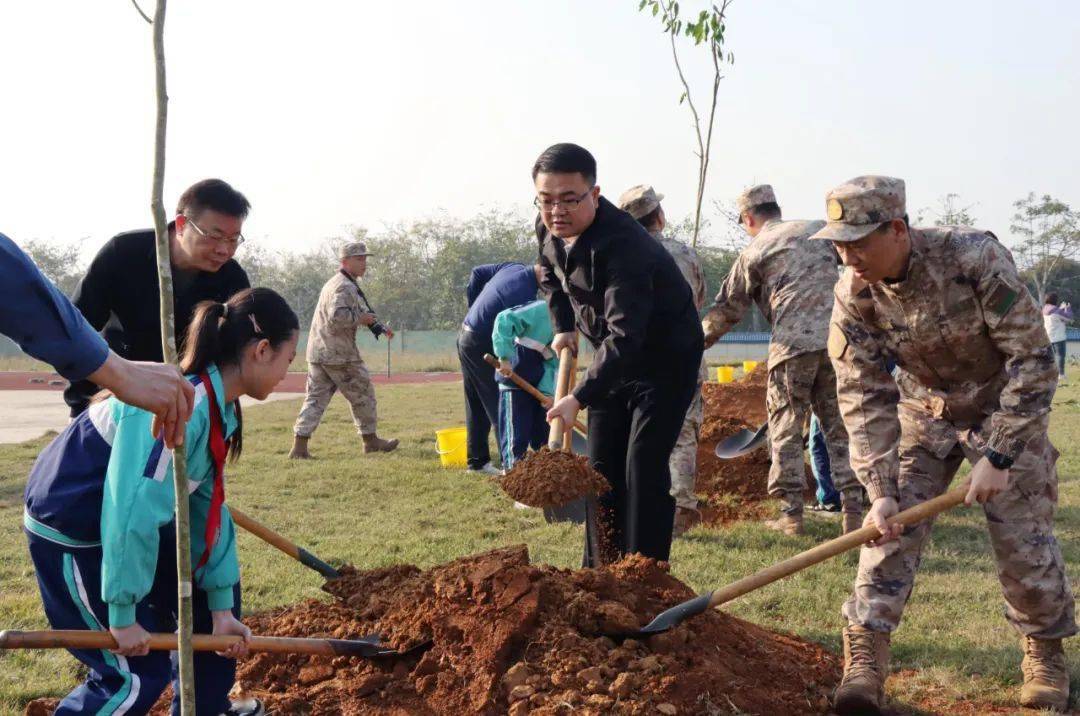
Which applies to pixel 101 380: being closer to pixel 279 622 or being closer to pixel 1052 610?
pixel 279 622

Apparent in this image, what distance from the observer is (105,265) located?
4.23m

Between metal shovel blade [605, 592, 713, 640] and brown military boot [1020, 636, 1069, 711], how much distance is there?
4.03ft

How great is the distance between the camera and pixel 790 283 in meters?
6.63

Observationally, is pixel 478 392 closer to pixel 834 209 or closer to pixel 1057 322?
pixel 834 209

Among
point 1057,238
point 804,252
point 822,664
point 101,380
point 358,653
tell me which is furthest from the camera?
point 1057,238

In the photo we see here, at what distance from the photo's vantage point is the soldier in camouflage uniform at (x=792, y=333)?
21.4 feet

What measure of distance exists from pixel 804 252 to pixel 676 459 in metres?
1.52

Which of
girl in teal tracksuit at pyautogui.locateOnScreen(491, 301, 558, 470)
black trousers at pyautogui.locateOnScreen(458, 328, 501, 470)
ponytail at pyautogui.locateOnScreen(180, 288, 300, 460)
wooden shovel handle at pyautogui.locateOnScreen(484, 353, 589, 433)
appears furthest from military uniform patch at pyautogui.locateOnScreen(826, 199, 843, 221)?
black trousers at pyautogui.locateOnScreen(458, 328, 501, 470)

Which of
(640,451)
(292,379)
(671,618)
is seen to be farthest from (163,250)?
(292,379)

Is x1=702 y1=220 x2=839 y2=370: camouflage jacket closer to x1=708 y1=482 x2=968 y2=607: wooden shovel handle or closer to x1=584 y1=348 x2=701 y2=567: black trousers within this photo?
x1=584 y1=348 x2=701 y2=567: black trousers

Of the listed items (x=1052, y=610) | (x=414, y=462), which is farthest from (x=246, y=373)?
(x=414, y=462)

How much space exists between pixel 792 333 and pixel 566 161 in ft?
9.03

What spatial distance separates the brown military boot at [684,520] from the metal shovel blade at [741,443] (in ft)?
2.49

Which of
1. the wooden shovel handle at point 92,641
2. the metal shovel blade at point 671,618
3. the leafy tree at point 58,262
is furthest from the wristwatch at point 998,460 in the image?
the leafy tree at point 58,262
